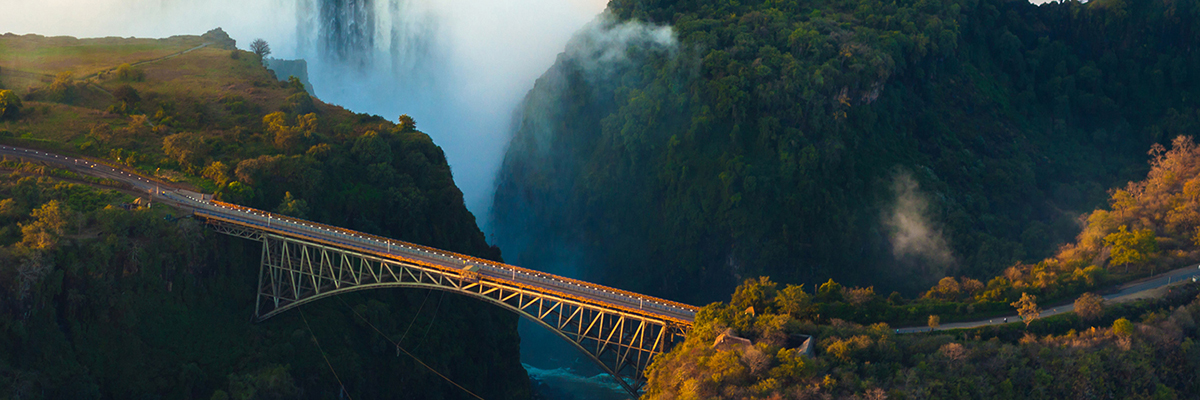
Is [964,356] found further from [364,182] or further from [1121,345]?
[364,182]

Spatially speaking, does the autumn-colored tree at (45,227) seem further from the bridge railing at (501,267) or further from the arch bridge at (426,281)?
the bridge railing at (501,267)

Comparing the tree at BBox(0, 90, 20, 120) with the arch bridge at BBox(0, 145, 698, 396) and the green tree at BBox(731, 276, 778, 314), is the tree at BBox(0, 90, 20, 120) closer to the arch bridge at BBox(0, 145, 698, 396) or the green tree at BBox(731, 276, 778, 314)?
the arch bridge at BBox(0, 145, 698, 396)

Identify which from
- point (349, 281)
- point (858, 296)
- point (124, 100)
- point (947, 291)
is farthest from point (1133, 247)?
point (124, 100)

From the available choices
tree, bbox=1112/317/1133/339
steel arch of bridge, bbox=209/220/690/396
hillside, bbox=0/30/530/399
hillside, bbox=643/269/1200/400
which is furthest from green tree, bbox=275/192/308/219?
tree, bbox=1112/317/1133/339

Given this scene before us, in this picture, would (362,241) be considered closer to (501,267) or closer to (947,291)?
(501,267)

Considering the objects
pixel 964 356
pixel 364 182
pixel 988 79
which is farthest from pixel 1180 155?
pixel 364 182
